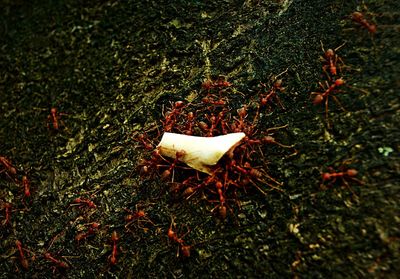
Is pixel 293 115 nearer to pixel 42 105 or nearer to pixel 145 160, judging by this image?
pixel 145 160

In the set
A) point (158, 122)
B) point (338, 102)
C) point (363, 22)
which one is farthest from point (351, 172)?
point (158, 122)

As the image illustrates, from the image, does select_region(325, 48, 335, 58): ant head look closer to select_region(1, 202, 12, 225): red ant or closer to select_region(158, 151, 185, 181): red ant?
select_region(158, 151, 185, 181): red ant

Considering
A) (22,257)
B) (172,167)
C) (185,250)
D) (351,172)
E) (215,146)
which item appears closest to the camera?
(351,172)

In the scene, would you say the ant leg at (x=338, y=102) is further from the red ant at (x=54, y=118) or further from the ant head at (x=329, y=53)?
the red ant at (x=54, y=118)

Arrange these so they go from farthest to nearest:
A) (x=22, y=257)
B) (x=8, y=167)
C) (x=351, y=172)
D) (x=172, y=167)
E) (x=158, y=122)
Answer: (x=8, y=167) < (x=158, y=122) < (x=22, y=257) < (x=172, y=167) < (x=351, y=172)

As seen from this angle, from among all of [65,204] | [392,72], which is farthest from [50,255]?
[392,72]

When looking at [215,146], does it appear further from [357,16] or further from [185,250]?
[357,16]

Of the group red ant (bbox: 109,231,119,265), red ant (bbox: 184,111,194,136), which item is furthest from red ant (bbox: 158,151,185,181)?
red ant (bbox: 109,231,119,265)
